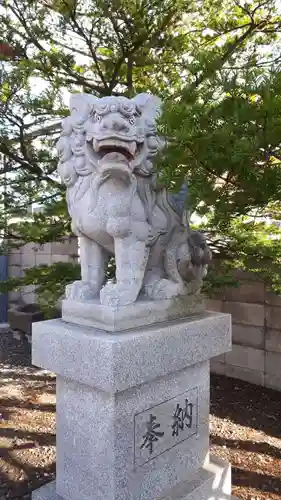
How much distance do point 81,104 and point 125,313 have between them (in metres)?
1.04

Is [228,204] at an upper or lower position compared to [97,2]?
lower

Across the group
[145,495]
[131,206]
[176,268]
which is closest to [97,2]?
[131,206]

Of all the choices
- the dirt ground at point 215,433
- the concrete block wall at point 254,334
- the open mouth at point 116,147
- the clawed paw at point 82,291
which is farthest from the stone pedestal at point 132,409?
the concrete block wall at point 254,334

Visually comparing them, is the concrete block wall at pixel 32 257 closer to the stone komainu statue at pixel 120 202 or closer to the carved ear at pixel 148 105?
the stone komainu statue at pixel 120 202

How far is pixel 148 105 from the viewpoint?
6.70 ft

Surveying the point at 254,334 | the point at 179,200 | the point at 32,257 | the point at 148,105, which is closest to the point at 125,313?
the point at 179,200

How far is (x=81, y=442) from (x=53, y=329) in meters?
0.56

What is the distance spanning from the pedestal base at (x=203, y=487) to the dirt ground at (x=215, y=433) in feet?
1.18

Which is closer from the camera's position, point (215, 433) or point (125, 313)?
point (125, 313)

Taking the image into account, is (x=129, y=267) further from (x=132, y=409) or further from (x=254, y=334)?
(x=254, y=334)

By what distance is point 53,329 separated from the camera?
80.0 inches

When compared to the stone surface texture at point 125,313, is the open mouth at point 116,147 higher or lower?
higher

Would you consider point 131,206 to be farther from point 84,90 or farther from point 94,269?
point 84,90

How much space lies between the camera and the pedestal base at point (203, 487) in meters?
2.11
